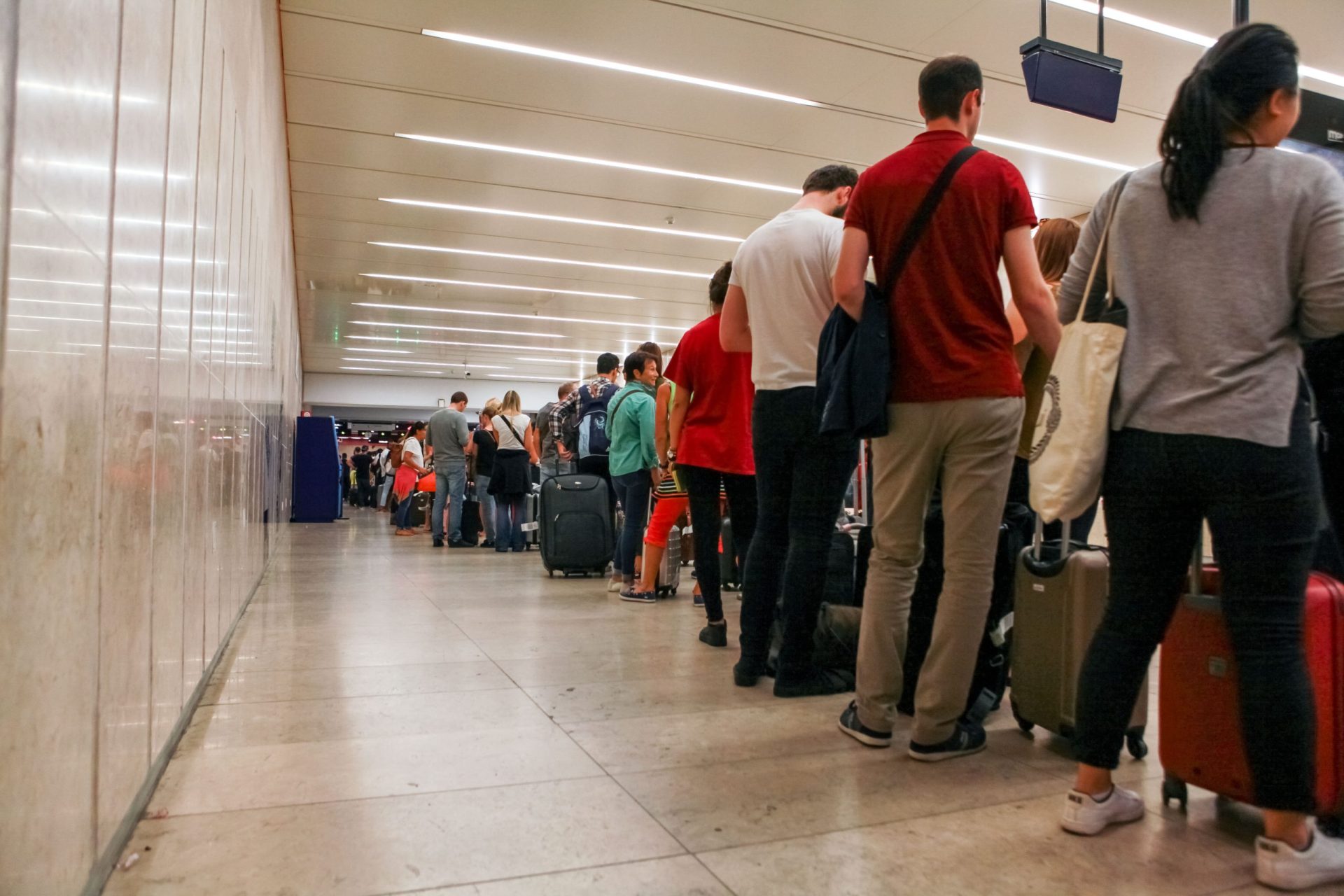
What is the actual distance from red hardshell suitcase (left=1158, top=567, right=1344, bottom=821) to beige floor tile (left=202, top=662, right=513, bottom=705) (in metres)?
1.71

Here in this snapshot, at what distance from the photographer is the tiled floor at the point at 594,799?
142 cm

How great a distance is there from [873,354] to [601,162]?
20.9ft

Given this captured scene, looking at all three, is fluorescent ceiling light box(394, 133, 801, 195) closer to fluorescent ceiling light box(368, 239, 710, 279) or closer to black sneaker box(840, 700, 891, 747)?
fluorescent ceiling light box(368, 239, 710, 279)

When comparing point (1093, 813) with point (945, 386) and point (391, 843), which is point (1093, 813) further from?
point (391, 843)

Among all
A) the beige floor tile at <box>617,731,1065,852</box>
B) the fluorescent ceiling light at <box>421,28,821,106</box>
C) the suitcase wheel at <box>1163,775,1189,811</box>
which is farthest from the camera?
the fluorescent ceiling light at <box>421,28,821,106</box>

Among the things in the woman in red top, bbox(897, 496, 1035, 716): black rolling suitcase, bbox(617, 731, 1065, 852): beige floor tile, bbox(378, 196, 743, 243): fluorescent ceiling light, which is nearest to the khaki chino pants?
bbox(617, 731, 1065, 852): beige floor tile

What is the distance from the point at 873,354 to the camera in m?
2.07

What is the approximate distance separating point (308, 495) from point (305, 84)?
740cm

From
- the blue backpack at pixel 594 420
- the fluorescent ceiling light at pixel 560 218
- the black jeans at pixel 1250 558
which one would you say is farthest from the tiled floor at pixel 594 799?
the fluorescent ceiling light at pixel 560 218

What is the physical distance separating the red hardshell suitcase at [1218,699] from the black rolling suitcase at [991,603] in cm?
59

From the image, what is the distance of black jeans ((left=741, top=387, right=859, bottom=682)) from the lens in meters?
2.54

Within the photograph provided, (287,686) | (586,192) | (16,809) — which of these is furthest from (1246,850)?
(586,192)

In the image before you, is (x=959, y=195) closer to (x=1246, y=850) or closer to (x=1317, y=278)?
(x=1317, y=278)

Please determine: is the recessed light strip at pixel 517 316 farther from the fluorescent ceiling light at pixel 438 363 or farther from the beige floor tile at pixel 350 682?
the beige floor tile at pixel 350 682
